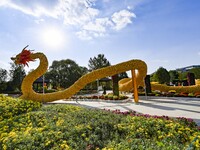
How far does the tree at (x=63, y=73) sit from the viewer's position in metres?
35.6

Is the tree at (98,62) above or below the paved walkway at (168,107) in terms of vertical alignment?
above

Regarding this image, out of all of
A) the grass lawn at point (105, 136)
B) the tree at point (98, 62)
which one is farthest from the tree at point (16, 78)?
the grass lawn at point (105, 136)

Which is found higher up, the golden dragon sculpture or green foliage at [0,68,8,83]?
green foliage at [0,68,8,83]

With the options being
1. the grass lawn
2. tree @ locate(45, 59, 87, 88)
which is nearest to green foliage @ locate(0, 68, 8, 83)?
tree @ locate(45, 59, 87, 88)

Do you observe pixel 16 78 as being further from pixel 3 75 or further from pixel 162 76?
pixel 162 76

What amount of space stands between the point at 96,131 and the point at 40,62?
8261 mm

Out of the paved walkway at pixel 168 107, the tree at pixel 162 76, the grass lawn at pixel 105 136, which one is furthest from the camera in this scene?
the tree at pixel 162 76

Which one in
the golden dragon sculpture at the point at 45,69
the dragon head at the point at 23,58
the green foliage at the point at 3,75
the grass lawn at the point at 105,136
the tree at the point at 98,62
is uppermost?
the tree at the point at 98,62

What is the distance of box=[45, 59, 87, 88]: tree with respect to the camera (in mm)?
35562

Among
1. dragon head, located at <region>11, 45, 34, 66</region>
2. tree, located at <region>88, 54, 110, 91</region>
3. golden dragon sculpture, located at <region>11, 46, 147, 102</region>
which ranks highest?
tree, located at <region>88, 54, 110, 91</region>

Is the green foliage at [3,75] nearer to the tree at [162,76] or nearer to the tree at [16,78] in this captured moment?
the tree at [16,78]

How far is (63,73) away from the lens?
36.0 metres

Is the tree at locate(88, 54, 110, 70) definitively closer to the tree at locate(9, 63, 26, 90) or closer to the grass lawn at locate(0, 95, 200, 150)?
the tree at locate(9, 63, 26, 90)

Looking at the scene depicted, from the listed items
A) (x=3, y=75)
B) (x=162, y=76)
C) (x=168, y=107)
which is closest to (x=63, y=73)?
(x=3, y=75)
